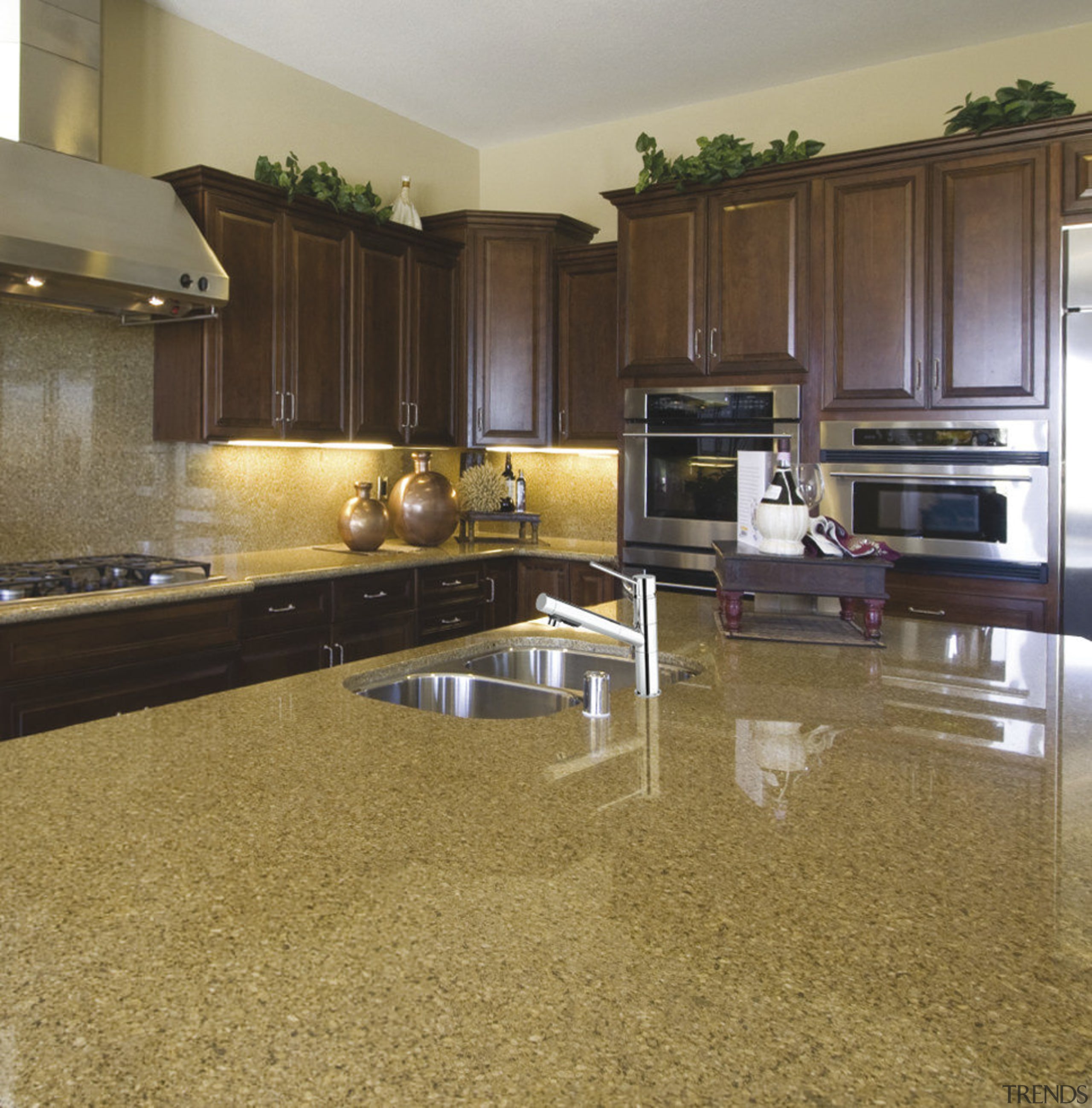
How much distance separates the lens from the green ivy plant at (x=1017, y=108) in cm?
342

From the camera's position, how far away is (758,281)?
156 inches

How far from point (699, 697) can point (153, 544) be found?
2.83m

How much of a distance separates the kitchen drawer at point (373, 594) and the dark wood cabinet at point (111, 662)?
54 centimetres

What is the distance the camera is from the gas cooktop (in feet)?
9.34

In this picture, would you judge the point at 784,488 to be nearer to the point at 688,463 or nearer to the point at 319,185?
the point at 688,463

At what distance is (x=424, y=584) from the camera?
4.24 meters

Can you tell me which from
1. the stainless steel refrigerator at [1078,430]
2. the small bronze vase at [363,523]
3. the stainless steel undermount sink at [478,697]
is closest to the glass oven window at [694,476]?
the stainless steel refrigerator at [1078,430]

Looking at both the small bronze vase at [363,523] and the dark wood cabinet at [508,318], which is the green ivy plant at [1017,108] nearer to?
the dark wood cabinet at [508,318]

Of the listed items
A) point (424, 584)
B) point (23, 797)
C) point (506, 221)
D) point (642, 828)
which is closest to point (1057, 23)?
point (506, 221)

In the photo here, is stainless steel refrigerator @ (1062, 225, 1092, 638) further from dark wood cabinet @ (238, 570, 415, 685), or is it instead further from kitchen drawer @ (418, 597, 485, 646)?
dark wood cabinet @ (238, 570, 415, 685)

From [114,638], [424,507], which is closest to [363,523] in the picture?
[424,507]

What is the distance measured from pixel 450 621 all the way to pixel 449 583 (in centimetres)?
17

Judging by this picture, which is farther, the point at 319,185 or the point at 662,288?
the point at 662,288

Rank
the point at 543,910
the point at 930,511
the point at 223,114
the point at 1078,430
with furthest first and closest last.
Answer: the point at 223,114 → the point at 930,511 → the point at 1078,430 → the point at 543,910
